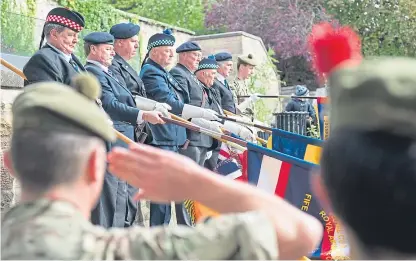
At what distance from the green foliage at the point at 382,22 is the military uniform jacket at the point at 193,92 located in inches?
508

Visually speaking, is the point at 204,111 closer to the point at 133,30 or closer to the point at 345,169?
the point at 133,30

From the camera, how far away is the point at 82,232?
159cm

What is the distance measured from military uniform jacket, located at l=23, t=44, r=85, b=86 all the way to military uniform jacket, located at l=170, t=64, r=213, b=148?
2.06 m

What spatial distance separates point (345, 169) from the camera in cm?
126

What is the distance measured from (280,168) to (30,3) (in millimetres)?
5521

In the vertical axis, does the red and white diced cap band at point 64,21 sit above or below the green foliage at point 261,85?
above

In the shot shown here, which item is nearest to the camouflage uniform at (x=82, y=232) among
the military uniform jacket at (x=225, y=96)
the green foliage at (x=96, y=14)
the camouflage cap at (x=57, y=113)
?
the camouflage cap at (x=57, y=113)

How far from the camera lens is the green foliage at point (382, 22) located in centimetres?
1923

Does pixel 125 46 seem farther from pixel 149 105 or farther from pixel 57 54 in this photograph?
pixel 57 54

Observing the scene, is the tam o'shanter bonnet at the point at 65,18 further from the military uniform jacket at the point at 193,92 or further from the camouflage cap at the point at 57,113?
the camouflage cap at the point at 57,113

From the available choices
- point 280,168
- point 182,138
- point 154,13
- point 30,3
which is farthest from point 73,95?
point 154,13

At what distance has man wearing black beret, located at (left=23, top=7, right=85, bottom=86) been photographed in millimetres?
4523

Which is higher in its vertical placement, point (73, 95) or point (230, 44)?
point (73, 95)

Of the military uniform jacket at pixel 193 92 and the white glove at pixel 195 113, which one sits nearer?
the white glove at pixel 195 113
